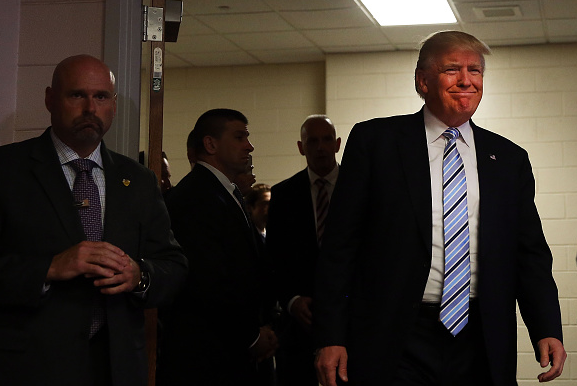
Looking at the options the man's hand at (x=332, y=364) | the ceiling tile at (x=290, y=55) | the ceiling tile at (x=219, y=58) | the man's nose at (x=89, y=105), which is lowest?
the man's hand at (x=332, y=364)

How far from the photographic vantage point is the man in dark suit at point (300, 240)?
3707 mm

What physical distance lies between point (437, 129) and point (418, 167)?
0.16m

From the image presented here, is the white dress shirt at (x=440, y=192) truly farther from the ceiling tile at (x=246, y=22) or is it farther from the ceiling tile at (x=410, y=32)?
the ceiling tile at (x=410, y=32)

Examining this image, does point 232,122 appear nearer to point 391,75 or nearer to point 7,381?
point 7,381

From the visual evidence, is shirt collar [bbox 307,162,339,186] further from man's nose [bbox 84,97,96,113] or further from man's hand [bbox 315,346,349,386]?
man's nose [bbox 84,97,96,113]

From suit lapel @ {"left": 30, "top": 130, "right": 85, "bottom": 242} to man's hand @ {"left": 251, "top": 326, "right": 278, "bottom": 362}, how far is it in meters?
1.35

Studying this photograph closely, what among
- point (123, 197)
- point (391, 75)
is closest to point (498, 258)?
point (123, 197)

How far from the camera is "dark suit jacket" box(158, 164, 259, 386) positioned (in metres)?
3.16

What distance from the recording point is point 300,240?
12.5ft

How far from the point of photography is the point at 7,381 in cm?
204

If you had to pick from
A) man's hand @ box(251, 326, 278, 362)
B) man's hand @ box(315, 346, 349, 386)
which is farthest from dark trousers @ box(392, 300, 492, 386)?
man's hand @ box(251, 326, 278, 362)

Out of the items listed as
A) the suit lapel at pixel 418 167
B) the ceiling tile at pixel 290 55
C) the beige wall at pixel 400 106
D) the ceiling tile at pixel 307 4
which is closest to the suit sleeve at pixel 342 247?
the suit lapel at pixel 418 167

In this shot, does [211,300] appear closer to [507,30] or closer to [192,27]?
[192,27]

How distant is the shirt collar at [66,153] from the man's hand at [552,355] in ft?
4.31
